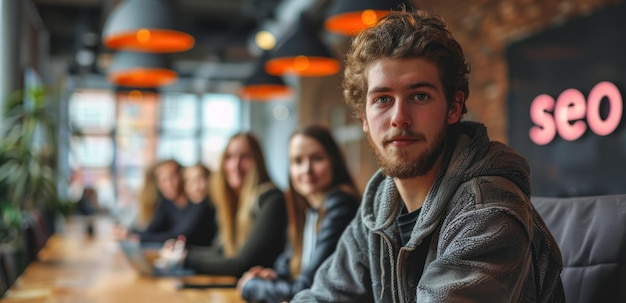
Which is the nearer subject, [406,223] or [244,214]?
[406,223]

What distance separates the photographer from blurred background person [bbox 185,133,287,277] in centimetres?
345


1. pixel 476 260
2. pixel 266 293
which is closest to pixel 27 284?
pixel 266 293

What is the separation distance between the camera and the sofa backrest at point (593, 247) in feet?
4.79

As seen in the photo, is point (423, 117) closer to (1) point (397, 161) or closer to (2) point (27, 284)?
(1) point (397, 161)

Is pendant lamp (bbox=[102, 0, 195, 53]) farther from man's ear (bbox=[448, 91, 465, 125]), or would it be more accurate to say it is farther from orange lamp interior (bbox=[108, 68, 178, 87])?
man's ear (bbox=[448, 91, 465, 125])

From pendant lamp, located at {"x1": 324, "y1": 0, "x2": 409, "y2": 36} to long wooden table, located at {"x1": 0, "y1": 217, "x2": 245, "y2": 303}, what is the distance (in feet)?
4.57

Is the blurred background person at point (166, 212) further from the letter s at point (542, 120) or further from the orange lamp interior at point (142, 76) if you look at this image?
the letter s at point (542, 120)

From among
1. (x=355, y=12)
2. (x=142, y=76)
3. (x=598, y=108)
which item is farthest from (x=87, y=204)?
(x=355, y=12)

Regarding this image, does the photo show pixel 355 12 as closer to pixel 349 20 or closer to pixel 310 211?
pixel 349 20

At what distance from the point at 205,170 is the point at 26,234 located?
4.82 feet

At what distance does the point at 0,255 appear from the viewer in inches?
117

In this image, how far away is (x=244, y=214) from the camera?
3.76 metres


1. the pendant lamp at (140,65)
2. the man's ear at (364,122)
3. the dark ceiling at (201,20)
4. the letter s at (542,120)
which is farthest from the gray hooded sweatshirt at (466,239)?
the dark ceiling at (201,20)

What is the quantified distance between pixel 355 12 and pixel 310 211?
1141 mm
